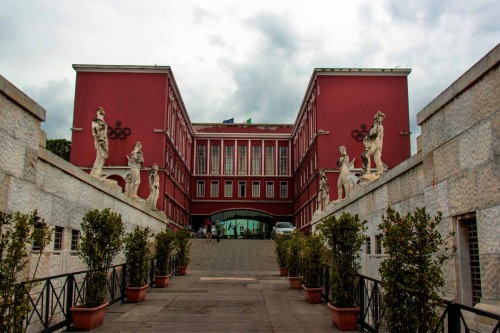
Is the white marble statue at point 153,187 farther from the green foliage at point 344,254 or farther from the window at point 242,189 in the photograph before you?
the window at point 242,189

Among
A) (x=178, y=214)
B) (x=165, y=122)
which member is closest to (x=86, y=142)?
(x=165, y=122)

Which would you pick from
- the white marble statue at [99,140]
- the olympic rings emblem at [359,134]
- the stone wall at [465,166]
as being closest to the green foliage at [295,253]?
the stone wall at [465,166]

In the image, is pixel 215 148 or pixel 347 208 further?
pixel 215 148

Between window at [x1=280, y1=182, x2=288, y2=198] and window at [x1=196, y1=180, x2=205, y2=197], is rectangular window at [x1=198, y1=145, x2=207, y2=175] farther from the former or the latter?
window at [x1=280, y1=182, x2=288, y2=198]

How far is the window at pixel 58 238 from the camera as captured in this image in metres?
11.3

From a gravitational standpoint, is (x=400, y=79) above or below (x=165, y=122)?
above

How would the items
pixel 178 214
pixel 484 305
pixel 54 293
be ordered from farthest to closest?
1. pixel 178 214
2. pixel 54 293
3. pixel 484 305

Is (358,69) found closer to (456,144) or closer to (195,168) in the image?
(195,168)

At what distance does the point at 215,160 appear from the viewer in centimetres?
5406

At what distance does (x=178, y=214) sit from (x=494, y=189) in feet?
127

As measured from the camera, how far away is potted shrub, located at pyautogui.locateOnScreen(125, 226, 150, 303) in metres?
11.5

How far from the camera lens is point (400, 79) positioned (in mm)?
36531

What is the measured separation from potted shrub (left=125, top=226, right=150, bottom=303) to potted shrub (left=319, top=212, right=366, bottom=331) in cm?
473

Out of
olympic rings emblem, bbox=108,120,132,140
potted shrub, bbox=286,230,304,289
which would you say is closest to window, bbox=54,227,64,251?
potted shrub, bbox=286,230,304,289
